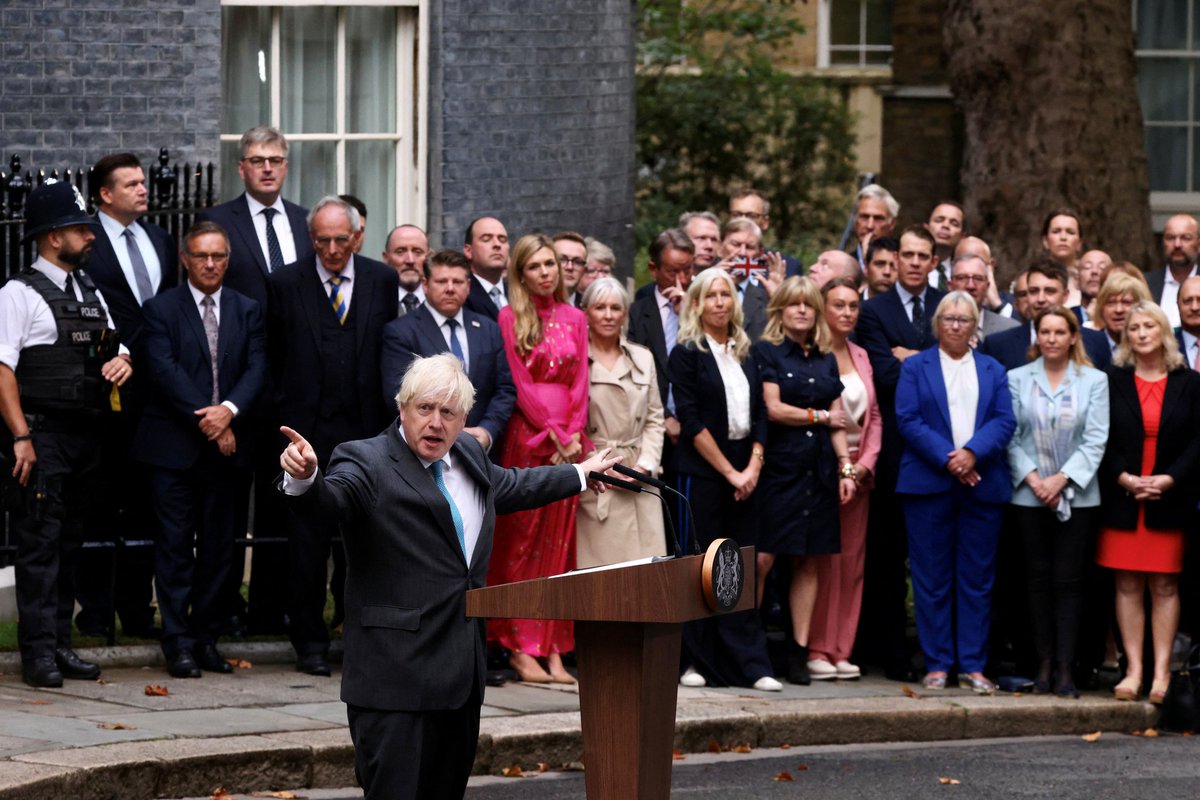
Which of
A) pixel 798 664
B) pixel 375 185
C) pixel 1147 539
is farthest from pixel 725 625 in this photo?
pixel 375 185

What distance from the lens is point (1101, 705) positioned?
440 inches

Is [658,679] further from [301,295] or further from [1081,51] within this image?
[1081,51]

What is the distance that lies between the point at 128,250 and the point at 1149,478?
553cm

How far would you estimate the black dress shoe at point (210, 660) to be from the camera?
10.4m

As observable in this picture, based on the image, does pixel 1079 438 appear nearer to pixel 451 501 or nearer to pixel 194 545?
pixel 194 545

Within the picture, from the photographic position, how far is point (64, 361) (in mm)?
9703

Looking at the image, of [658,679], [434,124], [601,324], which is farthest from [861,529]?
[658,679]

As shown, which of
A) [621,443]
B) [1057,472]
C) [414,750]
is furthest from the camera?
[1057,472]

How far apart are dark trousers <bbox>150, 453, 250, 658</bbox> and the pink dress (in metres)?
1.37

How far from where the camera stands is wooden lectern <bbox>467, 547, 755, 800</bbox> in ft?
20.9

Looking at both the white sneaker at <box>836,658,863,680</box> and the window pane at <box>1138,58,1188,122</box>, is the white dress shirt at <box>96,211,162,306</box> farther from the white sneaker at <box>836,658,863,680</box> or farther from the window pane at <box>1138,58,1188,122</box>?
the window pane at <box>1138,58,1188,122</box>

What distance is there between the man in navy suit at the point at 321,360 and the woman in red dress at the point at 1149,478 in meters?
3.98

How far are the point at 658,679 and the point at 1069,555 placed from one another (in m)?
5.32

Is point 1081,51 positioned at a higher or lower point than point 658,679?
higher
